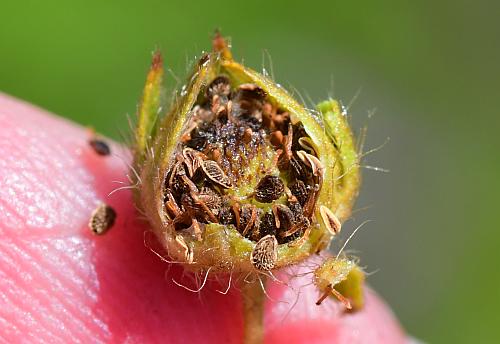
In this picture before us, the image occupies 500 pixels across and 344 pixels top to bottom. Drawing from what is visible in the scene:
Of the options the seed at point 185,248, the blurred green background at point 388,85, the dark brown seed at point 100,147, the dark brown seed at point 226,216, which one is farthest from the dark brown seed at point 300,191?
the blurred green background at point 388,85

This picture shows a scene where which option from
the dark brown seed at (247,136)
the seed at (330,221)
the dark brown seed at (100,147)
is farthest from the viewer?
the dark brown seed at (100,147)

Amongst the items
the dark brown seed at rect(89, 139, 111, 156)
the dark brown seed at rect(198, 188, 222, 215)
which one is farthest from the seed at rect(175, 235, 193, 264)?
the dark brown seed at rect(89, 139, 111, 156)

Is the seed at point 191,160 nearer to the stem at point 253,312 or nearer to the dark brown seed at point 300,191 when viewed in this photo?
the dark brown seed at point 300,191

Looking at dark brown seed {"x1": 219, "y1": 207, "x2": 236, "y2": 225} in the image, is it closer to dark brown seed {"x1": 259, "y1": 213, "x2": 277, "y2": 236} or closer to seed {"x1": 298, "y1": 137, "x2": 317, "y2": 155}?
dark brown seed {"x1": 259, "y1": 213, "x2": 277, "y2": 236}

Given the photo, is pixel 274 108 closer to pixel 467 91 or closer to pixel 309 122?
pixel 309 122

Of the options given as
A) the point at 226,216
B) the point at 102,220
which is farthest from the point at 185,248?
the point at 102,220

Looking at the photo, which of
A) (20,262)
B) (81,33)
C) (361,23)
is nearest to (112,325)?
(20,262)
